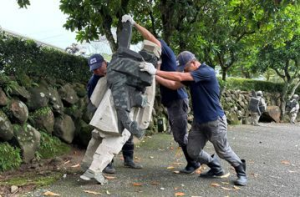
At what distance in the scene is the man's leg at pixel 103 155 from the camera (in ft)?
14.9

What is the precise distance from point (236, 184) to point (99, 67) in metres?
2.65

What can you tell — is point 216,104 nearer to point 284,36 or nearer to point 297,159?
point 297,159

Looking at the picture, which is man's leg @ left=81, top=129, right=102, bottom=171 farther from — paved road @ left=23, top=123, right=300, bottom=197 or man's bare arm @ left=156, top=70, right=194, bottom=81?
man's bare arm @ left=156, top=70, right=194, bottom=81

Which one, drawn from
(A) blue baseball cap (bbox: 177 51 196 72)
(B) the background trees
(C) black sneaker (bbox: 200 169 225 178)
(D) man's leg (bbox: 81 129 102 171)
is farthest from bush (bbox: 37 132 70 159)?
(A) blue baseball cap (bbox: 177 51 196 72)

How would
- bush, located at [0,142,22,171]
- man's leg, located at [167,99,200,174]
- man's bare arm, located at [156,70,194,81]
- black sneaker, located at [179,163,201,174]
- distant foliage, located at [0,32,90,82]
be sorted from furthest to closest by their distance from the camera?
distant foliage, located at [0,32,90,82] → black sneaker, located at [179,163,201,174] → man's leg, located at [167,99,200,174] → bush, located at [0,142,22,171] → man's bare arm, located at [156,70,194,81]

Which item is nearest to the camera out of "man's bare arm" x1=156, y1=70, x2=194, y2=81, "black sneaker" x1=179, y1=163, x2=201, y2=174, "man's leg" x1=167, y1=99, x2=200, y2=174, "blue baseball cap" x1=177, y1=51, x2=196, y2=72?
"man's bare arm" x1=156, y1=70, x2=194, y2=81

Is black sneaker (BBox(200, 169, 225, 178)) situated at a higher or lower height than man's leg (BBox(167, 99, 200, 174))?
lower

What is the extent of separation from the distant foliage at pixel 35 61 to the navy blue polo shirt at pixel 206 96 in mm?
3568

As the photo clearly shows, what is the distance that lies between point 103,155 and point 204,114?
5.09 ft

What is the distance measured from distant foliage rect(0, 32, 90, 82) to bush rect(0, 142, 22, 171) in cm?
166

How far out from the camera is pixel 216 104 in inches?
201

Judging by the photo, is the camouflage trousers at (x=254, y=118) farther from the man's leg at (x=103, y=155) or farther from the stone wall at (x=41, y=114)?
the man's leg at (x=103, y=155)

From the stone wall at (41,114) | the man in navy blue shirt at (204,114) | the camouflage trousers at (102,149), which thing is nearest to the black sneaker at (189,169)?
the man in navy blue shirt at (204,114)

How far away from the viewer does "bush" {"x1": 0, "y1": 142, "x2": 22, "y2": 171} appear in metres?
5.49
